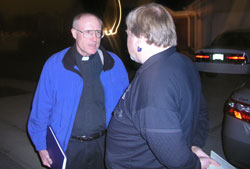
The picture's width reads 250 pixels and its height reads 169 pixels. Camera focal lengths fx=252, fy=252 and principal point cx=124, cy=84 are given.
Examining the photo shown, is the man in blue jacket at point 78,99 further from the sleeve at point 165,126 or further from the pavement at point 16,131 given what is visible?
the pavement at point 16,131

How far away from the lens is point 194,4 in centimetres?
1636

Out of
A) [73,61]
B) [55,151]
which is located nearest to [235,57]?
[73,61]

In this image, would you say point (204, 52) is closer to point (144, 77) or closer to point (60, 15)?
point (144, 77)

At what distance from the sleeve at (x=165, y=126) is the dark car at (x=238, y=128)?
5.41 feet

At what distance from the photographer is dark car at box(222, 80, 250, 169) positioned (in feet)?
8.73

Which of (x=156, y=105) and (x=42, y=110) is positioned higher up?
(x=156, y=105)

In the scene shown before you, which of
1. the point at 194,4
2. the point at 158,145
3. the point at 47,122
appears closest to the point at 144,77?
the point at 158,145

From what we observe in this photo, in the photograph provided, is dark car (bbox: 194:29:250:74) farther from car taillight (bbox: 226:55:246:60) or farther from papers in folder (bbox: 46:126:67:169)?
papers in folder (bbox: 46:126:67:169)

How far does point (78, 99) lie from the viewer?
223 cm

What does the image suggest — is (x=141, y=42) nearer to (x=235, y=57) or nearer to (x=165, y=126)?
(x=165, y=126)

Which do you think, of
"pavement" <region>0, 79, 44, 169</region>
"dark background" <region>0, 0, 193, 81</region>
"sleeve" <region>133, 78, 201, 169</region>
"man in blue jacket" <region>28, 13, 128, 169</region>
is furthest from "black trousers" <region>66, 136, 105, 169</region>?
"dark background" <region>0, 0, 193, 81</region>

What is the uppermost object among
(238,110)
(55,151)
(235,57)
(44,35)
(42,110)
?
(42,110)

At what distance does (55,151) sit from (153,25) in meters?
1.29

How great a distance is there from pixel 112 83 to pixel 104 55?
0.95 ft
